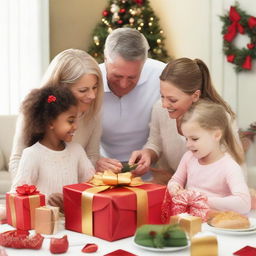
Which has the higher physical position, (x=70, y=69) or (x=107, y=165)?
(x=70, y=69)

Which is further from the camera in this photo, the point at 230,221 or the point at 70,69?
the point at 70,69

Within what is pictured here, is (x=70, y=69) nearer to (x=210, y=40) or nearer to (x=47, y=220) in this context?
(x=47, y=220)

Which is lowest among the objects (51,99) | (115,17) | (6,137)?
(6,137)

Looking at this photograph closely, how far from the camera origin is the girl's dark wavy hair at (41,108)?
6.06 ft

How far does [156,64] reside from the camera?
9.05ft

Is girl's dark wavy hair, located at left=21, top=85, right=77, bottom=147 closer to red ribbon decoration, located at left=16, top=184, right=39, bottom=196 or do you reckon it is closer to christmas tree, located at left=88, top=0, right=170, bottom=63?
red ribbon decoration, located at left=16, top=184, right=39, bottom=196

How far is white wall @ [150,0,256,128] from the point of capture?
5023mm

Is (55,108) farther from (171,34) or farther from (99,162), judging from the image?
(171,34)

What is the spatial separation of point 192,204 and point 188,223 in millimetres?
193

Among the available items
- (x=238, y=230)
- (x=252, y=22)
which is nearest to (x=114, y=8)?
(x=252, y=22)

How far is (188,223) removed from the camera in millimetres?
1473

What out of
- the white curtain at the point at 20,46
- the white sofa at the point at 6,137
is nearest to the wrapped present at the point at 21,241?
the white sofa at the point at 6,137

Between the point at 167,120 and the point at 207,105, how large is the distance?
0.41 metres

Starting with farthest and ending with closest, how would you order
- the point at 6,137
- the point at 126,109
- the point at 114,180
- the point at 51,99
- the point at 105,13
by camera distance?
the point at 105,13 → the point at 6,137 → the point at 126,109 → the point at 51,99 → the point at 114,180
